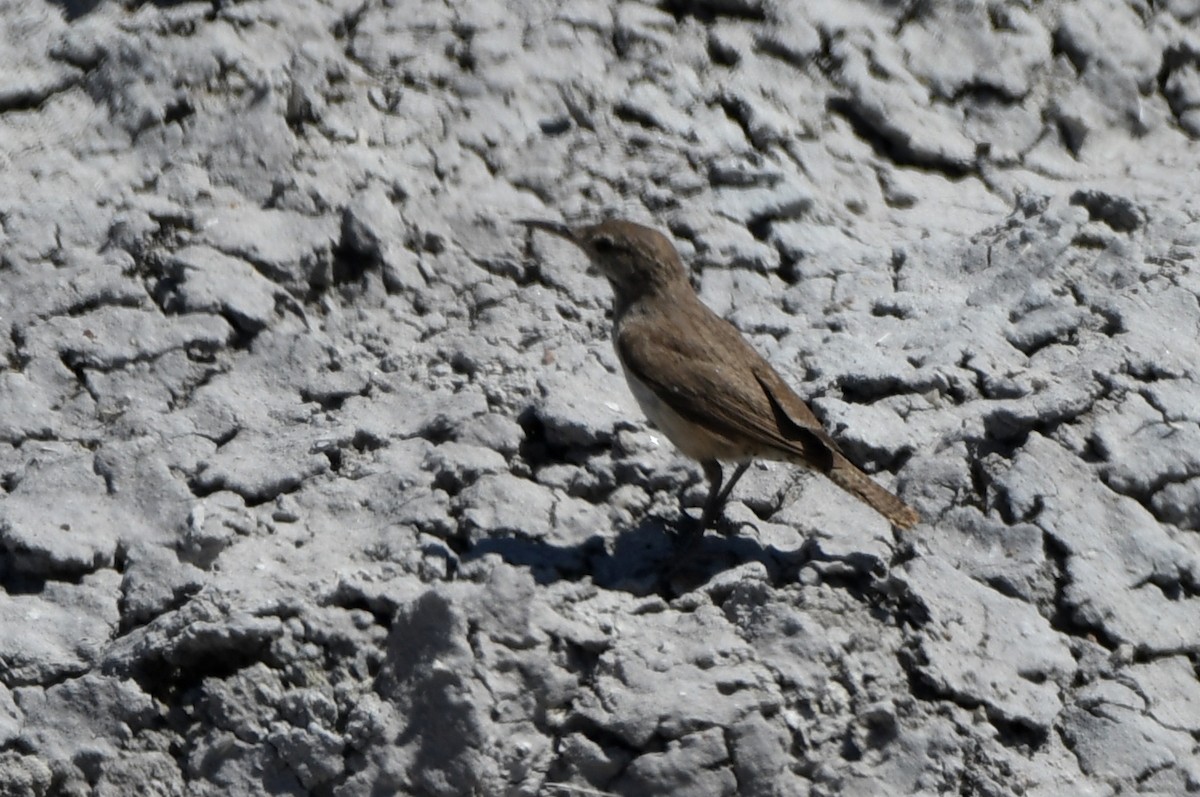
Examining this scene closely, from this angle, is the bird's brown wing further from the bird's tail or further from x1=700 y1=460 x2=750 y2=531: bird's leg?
x1=700 y1=460 x2=750 y2=531: bird's leg

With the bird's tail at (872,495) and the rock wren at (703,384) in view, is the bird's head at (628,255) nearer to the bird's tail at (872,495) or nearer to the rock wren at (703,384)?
the rock wren at (703,384)

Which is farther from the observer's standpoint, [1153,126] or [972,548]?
[1153,126]

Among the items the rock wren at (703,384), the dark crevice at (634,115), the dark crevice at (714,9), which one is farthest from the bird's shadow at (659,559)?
the dark crevice at (714,9)

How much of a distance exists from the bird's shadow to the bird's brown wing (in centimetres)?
30

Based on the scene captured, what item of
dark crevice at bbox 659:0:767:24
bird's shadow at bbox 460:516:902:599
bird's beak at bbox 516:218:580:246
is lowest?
bird's shadow at bbox 460:516:902:599

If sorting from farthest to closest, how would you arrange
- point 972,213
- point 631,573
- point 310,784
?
point 972,213, point 631,573, point 310,784

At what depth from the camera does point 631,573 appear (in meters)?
4.95

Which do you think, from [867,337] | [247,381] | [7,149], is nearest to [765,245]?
[867,337]

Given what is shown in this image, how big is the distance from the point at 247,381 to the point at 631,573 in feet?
4.91

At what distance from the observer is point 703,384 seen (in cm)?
528

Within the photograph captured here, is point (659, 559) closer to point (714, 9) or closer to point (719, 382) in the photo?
point (719, 382)

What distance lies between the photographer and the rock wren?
5020mm

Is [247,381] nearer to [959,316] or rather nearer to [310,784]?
[310,784]

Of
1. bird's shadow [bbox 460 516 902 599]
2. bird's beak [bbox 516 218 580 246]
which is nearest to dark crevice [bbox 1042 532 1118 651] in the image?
bird's shadow [bbox 460 516 902 599]
